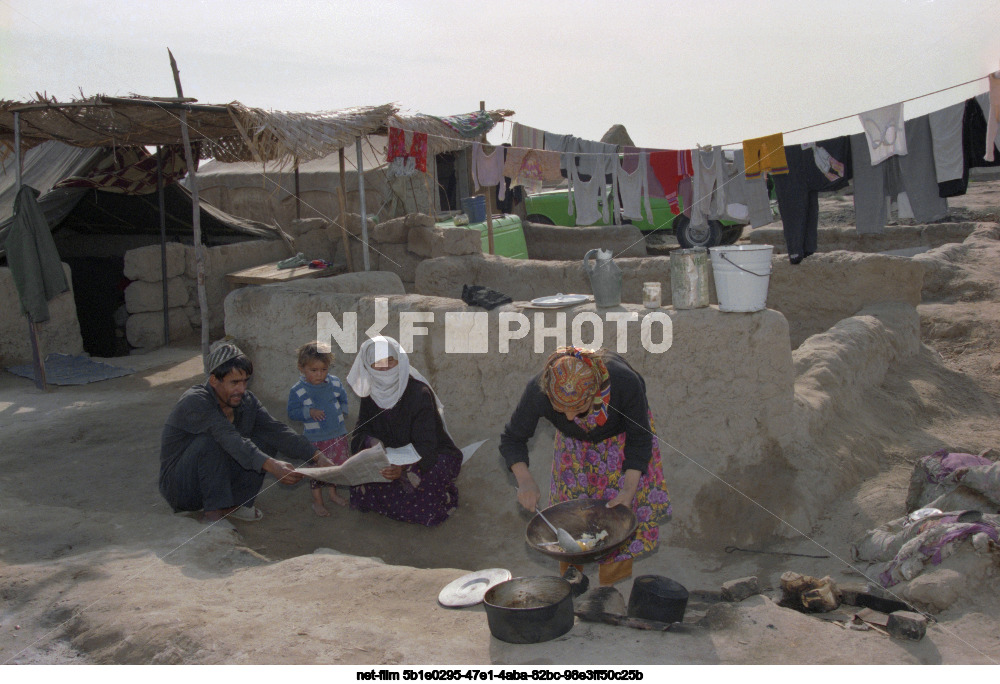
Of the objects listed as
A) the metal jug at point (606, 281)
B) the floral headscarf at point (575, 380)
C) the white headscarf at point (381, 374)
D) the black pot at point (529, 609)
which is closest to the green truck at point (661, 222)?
the metal jug at point (606, 281)

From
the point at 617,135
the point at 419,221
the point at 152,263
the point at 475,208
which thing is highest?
the point at 617,135

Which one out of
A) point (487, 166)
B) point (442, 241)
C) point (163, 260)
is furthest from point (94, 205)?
point (487, 166)

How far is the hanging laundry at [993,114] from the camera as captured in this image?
5688 millimetres

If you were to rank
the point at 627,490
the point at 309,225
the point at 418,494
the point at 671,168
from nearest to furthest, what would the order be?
the point at 627,490 → the point at 418,494 → the point at 671,168 → the point at 309,225

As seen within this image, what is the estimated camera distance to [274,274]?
31.1ft

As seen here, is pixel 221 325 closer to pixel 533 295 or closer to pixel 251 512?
pixel 533 295

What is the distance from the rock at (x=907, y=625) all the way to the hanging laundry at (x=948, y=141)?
4750 millimetres

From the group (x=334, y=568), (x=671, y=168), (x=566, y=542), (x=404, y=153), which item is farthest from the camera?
(x=404, y=153)

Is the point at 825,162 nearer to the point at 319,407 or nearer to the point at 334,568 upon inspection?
the point at 319,407

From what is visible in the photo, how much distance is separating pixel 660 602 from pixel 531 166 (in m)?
7.36

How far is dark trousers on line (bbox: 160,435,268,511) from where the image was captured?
14.6 feet

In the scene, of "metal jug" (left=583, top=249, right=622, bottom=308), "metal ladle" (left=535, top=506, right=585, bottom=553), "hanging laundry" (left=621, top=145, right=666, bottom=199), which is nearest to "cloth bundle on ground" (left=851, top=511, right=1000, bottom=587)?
"metal ladle" (left=535, top=506, right=585, bottom=553)

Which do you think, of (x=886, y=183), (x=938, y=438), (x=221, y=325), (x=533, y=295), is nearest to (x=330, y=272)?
(x=221, y=325)

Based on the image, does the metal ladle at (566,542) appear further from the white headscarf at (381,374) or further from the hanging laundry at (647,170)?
the hanging laundry at (647,170)
